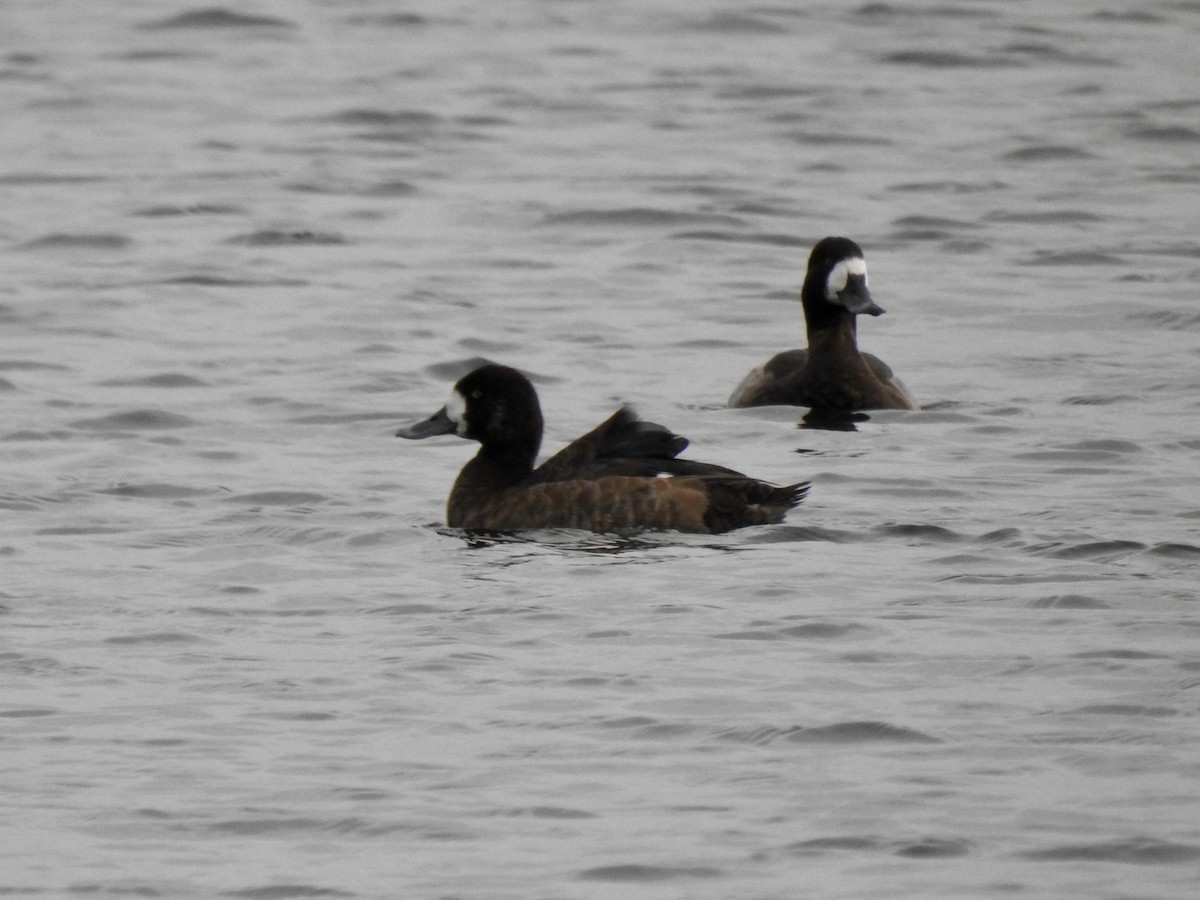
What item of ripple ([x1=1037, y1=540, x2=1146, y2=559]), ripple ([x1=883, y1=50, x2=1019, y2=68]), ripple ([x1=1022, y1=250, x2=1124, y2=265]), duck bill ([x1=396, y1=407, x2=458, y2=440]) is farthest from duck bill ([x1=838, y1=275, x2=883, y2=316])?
ripple ([x1=883, y1=50, x2=1019, y2=68])

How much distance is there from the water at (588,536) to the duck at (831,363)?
164 millimetres

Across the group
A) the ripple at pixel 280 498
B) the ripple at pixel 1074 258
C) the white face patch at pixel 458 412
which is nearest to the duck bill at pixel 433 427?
the white face patch at pixel 458 412

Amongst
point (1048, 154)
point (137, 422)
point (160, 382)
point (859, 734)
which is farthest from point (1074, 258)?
point (859, 734)

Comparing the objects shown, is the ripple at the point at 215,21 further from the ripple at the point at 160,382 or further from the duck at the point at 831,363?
the duck at the point at 831,363

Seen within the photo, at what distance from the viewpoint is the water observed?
23.3 feet

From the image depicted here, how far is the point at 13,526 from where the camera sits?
10.8 m

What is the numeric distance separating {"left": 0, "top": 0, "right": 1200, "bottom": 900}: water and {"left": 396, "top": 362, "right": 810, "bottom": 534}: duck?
0.17 m

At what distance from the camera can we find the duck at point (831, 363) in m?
13.6

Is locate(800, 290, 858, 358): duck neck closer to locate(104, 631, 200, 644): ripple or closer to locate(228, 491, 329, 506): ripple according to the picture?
locate(228, 491, 329, 506): ripple

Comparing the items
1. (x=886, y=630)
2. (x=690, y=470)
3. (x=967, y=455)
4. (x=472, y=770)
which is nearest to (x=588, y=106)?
(x=967, y=455)

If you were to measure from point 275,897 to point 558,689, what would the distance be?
6.31ft

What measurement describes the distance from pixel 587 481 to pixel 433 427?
1049 millimetres

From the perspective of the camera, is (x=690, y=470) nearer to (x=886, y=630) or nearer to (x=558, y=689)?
(x=886, y=630)

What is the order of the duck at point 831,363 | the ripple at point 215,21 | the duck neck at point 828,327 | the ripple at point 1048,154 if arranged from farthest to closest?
1. the ripple at point 215,21
2. the ripple at point 1048,154
3. the duck neck at point 828,327
4. the duck at point 831,363
